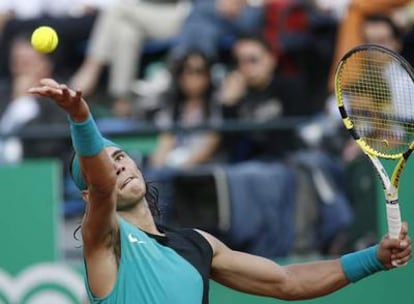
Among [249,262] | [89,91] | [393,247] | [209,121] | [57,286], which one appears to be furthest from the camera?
[89,91]

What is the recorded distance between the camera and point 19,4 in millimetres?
10766

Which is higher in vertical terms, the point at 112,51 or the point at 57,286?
the point at 112,51

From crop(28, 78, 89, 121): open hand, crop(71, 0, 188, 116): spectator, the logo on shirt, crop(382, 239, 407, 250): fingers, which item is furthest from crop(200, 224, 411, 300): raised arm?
crop(71, 0, 188, 116): spectator

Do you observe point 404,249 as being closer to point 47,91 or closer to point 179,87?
point 47,91

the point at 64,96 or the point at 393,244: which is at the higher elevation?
the point at 64,96

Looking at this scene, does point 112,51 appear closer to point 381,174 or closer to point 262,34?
point 262,34

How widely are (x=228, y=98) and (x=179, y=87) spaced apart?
1.30ft

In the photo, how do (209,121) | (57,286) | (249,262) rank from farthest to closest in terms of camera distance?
1. (209,121)
2. (57,286)
3. (249,262)

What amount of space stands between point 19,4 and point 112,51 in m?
1.01

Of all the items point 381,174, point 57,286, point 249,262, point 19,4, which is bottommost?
point 57,286

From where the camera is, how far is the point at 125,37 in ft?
33.9

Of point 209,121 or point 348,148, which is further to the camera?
point 209,121

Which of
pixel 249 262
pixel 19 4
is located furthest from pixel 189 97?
pixel 249 262

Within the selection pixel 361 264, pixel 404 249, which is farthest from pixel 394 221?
pixel 361 264
